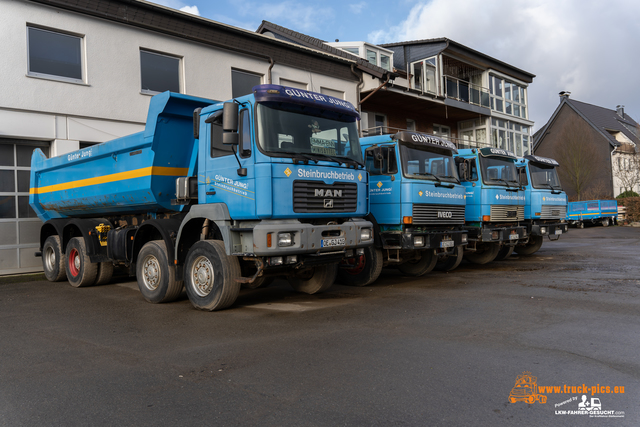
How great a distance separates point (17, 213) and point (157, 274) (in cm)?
649

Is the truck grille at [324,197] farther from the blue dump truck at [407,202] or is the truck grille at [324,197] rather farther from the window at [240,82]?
the window at [240,82]

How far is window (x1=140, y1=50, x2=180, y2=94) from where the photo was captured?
1391cm

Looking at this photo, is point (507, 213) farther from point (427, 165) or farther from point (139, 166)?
point (139, 166)

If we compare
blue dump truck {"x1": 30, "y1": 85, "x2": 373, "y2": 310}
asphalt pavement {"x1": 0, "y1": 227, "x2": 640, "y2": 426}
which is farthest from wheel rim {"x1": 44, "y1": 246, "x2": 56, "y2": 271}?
asphalt pavement {"x1": 0, "y1": 227, "x2": 640, "y2": 426}

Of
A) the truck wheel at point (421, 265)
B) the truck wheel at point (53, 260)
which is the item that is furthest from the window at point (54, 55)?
the truck wheel at point (421, 265)

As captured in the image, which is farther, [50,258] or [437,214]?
[50,258]

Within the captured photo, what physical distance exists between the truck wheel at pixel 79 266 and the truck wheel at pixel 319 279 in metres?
4.39

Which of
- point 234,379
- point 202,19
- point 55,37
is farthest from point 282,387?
point 202,19

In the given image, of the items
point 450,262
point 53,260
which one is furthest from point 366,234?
point 53,260

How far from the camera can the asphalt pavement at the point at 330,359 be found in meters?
3.49

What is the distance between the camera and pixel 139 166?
26.2 feet

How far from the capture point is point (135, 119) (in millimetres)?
13461

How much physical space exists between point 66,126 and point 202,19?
17.5ft

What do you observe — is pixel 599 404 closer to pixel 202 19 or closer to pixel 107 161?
pixel 107 161
